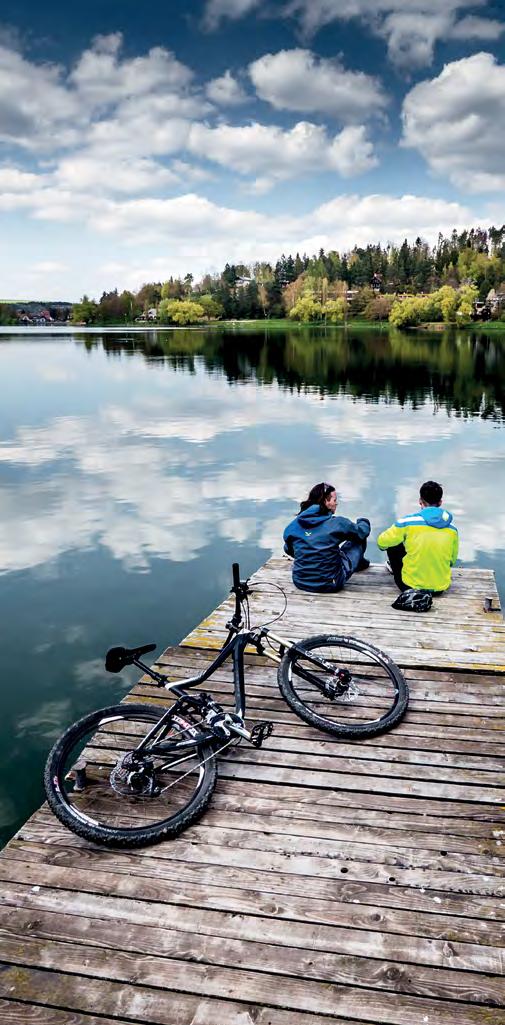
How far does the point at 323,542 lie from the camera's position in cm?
898

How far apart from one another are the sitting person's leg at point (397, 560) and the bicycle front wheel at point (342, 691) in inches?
115

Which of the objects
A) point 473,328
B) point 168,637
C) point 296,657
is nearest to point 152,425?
point 168,637

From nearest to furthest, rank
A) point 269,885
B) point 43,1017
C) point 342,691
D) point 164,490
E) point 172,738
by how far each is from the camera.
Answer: point 43,1017, point 269,885, point 172,738, point 342,691, point 164,490

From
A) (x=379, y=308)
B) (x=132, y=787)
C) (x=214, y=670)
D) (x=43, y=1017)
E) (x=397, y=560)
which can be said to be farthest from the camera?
(x=379, y=308)

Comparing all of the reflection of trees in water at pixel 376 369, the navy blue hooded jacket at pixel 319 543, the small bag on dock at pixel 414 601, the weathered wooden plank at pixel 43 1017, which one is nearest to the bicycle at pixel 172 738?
the weathered wooden plank at pixel 43 1017

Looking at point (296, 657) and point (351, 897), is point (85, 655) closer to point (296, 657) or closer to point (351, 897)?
point (296, 657)

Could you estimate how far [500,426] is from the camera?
30.6 meters

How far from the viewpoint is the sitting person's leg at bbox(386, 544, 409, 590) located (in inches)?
368

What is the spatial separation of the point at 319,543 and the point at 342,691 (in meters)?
3.20

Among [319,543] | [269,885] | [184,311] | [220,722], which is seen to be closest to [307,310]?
[184,311]

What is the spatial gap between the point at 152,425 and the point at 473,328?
358 feet

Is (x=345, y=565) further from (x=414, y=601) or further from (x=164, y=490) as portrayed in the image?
(x=164, y=490)

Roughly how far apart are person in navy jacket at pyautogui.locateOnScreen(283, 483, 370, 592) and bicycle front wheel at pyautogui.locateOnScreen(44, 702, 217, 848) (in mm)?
4191

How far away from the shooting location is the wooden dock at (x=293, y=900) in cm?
337
